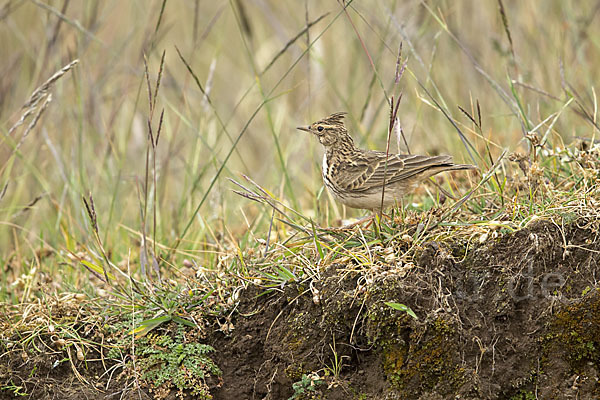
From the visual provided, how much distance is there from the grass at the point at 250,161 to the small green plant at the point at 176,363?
0.37 feet

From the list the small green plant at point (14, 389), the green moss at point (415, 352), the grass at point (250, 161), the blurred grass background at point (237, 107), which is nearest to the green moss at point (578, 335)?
the grass at point (250, 161)

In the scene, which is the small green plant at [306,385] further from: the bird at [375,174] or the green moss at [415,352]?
the bird at [375,174]

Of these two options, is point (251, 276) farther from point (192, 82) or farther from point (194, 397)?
point (192, 82)

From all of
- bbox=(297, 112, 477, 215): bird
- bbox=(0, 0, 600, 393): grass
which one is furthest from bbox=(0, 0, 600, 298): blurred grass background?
bbox=(297, 112, 477, 215): bird

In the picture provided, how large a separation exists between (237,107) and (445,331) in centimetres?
360

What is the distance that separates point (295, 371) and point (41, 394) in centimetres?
121

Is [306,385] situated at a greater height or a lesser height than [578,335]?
lesser

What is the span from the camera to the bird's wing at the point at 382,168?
3.75 meters

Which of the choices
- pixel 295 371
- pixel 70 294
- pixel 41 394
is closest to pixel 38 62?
pixel 70 294

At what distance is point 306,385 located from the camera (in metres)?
3.06

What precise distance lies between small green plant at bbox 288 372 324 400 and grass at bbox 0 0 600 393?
45 cm

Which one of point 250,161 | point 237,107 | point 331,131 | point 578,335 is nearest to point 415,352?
point 578,335

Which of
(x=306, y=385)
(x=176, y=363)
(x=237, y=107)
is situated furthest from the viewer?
(x=237, y=107)

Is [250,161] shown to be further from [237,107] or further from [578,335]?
[578,335]
